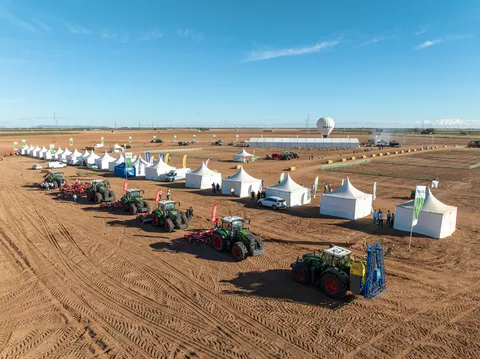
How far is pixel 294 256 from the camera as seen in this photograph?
15.3 metres

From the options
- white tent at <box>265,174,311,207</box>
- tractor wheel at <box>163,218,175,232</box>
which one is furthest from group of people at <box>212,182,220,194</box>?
tractor wheel at <box>163,218,175,232</box>

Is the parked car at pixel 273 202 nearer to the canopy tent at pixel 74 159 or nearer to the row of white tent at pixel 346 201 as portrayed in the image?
the row of white tent at pixel 346 201

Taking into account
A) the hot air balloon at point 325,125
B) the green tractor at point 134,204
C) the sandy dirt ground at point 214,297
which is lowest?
the sandy dirt ground at point 214,297

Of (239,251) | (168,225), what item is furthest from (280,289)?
(168,225)

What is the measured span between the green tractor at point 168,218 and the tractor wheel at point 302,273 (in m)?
8.18

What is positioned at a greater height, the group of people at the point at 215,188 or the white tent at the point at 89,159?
the white tent at the point at 89,159

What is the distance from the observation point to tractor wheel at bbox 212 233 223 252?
15320 millimetres

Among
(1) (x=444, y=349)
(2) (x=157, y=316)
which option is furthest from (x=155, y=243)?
(1) (x=444, y=349)

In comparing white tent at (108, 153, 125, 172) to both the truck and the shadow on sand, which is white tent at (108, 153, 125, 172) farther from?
the shadow on sand

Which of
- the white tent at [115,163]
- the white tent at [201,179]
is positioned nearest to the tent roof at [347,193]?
the white tent at [201,179]

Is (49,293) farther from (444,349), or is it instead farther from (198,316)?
(444,349)

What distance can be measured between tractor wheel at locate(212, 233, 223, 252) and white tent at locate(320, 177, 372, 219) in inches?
385

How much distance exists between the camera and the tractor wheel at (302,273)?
40.0 ft

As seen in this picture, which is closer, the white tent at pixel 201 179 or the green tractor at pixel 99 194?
the green tractor at pixel 99 194
